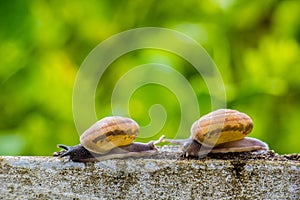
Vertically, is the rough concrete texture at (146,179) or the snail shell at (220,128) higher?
the snail shell at (220,128)

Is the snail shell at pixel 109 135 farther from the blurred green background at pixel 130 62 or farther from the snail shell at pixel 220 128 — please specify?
the blurred green background at pixel 130 62

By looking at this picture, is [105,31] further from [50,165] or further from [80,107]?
[50,165]

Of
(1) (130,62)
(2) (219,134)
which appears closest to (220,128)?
(2) (219,134)

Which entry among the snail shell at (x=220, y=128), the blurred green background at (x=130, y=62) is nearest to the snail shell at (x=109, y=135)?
the snail shell at (x=220, y=128)

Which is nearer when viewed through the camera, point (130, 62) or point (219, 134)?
point (219, 134)

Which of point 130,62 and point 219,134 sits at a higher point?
point 130,62

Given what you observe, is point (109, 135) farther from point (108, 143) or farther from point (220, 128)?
point (220, 128)

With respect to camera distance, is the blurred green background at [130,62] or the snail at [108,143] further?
the blurred green background at [130,62]
